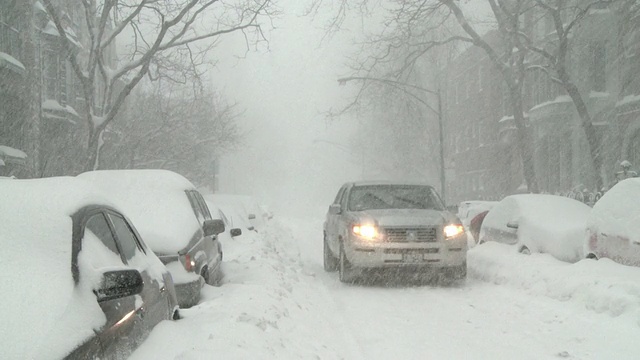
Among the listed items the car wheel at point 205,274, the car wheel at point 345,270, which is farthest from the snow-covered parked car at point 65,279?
the car wheel at point 345,270

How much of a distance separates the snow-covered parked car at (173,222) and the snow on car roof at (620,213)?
5.09 m

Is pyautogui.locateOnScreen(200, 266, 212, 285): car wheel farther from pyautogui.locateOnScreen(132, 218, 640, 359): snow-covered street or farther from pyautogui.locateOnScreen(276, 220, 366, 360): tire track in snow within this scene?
pyautogui.locateOnScreen(276, 220, 366, 360): tire track in snow

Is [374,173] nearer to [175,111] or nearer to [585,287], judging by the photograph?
[175,111]

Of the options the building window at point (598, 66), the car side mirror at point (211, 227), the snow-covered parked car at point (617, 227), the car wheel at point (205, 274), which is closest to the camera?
the car wheel at point (205, 274)

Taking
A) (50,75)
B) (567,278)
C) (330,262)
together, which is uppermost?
(50,75)

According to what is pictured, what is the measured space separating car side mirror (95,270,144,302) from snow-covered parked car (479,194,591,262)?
8.08 metres

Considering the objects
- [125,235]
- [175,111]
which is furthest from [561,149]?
[125,235]

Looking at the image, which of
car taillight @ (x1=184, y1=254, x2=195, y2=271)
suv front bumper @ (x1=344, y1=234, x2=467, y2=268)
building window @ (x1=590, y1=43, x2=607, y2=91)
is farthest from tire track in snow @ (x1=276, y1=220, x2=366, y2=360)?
building window @ (x1=590, y1=43, x2=607, y2=91)

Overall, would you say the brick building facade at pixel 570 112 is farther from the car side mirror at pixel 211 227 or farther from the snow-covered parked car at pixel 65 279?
the snow-covered parked car at pixel 65 279

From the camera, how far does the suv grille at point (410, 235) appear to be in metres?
9.89

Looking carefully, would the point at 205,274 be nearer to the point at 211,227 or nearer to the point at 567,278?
the point at 211,227

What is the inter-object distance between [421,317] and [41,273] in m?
5.75

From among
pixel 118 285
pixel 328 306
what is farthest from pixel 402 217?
pixel 118 285

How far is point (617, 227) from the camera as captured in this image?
8.00 m
